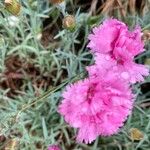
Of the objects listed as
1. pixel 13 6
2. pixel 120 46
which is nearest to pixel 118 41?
pixel 120 46

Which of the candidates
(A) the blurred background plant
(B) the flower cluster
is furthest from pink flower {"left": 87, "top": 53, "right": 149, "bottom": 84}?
(A) the blurred background plant

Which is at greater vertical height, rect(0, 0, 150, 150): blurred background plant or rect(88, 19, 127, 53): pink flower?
rect(88, 19, 127, 53): pink flower

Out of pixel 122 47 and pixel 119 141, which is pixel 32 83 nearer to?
pixel 119 141

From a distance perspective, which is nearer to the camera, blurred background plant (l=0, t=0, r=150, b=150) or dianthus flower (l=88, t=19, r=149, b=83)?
dianthus flower (l=88, t=19, r=149, b=83)

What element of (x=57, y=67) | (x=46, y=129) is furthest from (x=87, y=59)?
(x=46, y=129)

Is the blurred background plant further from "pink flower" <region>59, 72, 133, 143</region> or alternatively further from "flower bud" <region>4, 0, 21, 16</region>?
"pink flower" <region>59, 72, 133, 143</region>

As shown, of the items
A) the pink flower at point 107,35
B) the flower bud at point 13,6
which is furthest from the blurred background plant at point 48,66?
the pink flower at point 107,35
